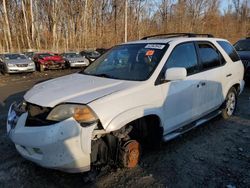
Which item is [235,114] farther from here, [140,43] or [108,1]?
[108,1]

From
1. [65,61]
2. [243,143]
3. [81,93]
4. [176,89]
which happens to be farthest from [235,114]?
[65,61]

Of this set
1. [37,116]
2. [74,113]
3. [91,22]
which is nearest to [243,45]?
[74,113]

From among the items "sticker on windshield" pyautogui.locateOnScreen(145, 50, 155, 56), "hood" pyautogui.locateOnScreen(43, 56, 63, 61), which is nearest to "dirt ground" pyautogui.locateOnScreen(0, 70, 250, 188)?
"sticker on windshield" pyautogui.locateOnScreen(145, 50, 155, 56)

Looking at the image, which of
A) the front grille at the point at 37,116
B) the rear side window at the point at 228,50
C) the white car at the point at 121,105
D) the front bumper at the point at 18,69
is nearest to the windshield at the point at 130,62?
the white car at the point at 121,105

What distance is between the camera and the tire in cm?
530

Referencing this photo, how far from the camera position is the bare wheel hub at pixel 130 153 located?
Result: 128 inches

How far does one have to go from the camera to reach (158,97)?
347 cm

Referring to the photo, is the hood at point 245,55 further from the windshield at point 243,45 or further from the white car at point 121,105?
the white car at point 121,105

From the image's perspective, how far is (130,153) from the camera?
331 centimetres

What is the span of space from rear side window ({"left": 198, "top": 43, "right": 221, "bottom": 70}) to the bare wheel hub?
184cm

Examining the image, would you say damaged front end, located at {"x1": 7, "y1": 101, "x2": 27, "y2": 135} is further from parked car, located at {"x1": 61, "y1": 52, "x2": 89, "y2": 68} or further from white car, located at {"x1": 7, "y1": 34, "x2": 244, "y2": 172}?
parked car, located at {"x1": 61, "y1": 52, "x2": 89, "y2": 68}

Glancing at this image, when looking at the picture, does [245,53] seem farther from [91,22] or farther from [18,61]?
[91,22]

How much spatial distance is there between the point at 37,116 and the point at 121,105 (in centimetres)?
97

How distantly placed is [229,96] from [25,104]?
3.92 metres
